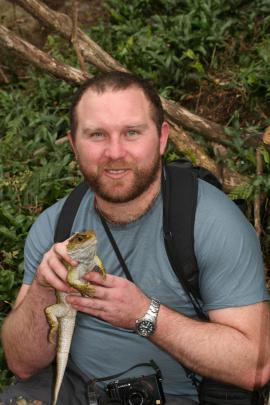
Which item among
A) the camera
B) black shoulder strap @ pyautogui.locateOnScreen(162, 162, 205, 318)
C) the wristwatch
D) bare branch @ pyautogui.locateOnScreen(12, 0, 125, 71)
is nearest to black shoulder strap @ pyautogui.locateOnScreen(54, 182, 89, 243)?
black shoulder strap @ pyautogui.locateOnScreen(162, 162, 205, 318)

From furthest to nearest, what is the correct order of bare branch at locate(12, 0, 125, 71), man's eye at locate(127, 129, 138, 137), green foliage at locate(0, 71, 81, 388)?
bare branch at locate(12, 0, 125, 71), green foliage at locate(0, 71, 81, 388), man's eye at locate(127, 129, 138, 137)

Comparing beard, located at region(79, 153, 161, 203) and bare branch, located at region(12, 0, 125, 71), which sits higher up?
bare branch, located at region(12, 0, 125, 71)

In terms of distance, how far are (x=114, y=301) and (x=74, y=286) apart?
247 millimetres

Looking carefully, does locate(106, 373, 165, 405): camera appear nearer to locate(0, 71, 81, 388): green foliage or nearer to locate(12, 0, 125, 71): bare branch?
locate(0, 71, 81, 388): green foliage

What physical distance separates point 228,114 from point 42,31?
4645 millimetres

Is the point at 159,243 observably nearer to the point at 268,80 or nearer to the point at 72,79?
the point at 72,79

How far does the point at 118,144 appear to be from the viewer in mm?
3846

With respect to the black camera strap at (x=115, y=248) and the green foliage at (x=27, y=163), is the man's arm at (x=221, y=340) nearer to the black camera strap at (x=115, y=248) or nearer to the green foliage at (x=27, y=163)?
the black camera strap at (x=115, y=248)

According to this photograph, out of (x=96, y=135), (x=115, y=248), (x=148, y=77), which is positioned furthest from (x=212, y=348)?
(x=148, y=77)

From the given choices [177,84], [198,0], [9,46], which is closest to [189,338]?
[9,46]

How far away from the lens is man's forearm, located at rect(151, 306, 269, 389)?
11.3 ft

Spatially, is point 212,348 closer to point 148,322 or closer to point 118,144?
point 148,322

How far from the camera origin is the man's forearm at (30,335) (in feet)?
12.3

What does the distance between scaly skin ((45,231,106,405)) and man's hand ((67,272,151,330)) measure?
0.14ft
